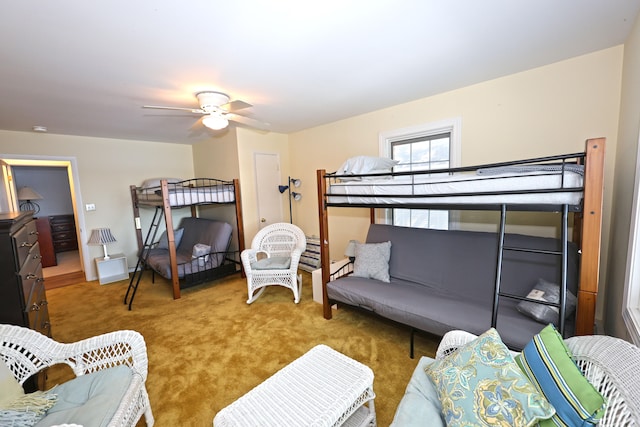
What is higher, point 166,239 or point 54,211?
point 54,211

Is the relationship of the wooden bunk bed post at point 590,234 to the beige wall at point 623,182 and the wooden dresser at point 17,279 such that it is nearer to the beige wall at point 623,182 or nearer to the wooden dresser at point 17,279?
the beige wall at point 623,182

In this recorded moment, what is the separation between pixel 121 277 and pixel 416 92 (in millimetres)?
5173

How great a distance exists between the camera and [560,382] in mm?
910

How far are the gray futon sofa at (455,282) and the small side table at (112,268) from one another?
3807 millimetres

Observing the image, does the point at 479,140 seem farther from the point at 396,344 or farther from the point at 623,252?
the point at 396,344

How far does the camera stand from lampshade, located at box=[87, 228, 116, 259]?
3.97 m

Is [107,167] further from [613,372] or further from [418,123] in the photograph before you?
[613,372]

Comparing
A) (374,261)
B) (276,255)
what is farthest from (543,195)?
(276,255)

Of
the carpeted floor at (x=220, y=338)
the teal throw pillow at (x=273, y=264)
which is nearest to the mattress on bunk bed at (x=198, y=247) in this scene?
the carpeted floor at (x=220, y=338)

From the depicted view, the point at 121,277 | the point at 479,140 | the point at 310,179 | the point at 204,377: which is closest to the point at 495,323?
the point at 479,140

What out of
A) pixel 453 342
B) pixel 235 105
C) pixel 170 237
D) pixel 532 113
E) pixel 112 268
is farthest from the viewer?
pixel 112 268

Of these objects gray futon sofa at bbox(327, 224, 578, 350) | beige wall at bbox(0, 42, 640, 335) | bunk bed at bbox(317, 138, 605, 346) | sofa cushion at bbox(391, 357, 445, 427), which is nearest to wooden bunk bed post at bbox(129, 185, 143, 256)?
beige wall at bbox(0, 42, 640, 335)

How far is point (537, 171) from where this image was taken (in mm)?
1562

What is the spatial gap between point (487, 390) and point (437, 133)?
2.59 m
